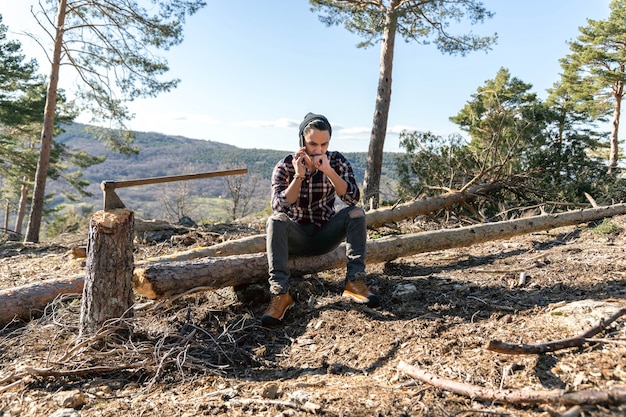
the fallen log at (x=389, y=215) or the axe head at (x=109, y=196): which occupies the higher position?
the axe head at (x=109, y=196)

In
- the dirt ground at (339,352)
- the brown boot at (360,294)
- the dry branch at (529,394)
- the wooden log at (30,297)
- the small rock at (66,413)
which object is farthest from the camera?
the wooden log at (30,297)

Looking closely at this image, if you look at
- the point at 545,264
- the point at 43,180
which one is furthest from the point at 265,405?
the point at 43,180

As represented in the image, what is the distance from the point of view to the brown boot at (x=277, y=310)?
3.12 metres

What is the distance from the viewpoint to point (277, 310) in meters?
3.18

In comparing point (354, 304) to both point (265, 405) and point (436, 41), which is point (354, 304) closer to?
point (265, 405)

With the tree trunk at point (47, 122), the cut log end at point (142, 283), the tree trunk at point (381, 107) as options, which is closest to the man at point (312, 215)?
the cut log end at point (142, 283)

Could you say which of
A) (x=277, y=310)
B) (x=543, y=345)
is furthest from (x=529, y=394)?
(x=277, y=310)

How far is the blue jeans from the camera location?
3277 millimetres

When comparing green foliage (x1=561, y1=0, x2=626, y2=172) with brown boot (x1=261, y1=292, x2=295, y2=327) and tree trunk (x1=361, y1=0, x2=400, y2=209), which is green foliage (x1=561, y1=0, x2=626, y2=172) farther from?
brown boot (x1=261, y1=292, x2=295, y2=327)

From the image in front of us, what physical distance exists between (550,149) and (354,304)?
21.3 ft

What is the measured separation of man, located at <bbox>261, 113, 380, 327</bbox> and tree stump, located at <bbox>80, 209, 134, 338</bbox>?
38.3 inches

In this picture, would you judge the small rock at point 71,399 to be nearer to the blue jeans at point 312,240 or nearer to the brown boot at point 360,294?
the blue jeans at point 312,240

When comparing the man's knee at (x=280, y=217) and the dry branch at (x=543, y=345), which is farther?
the man's knee at (x=280, y=217)

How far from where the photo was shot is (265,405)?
6.66 feet
